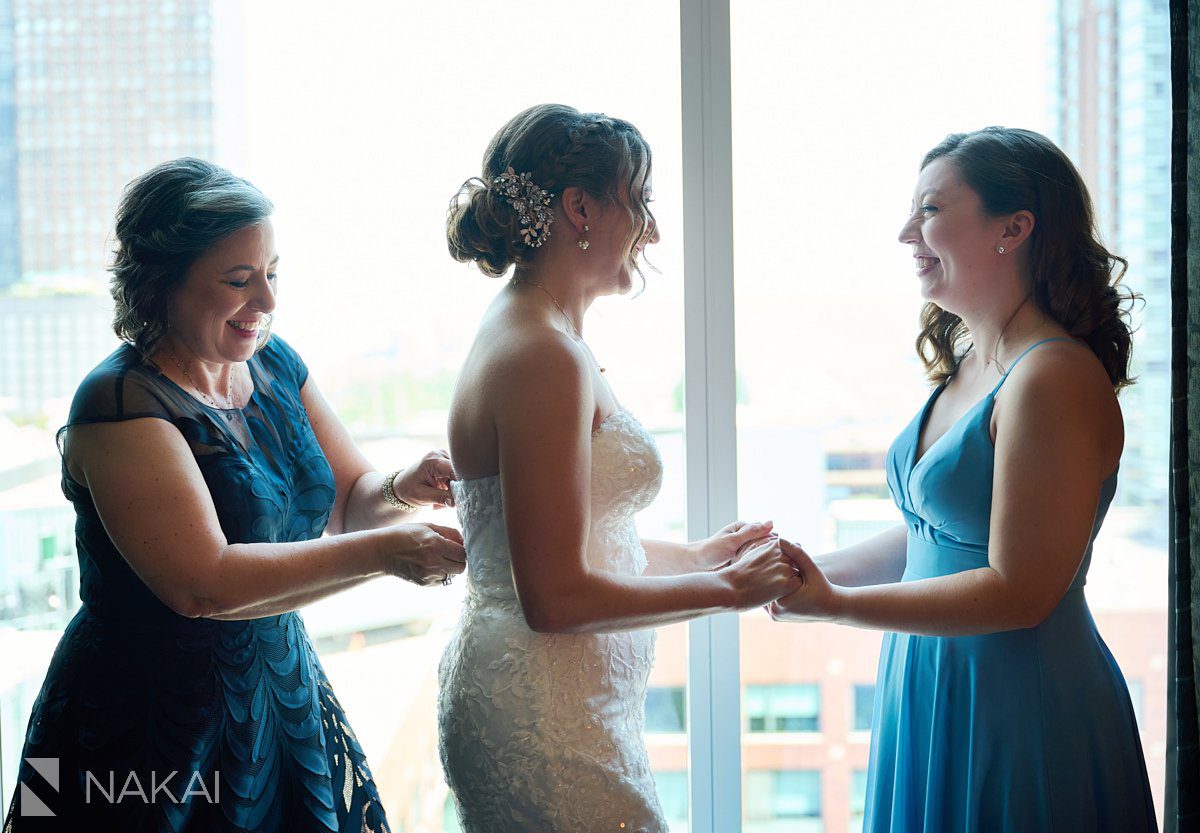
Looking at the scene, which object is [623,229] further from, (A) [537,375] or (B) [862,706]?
(B) [862,706]

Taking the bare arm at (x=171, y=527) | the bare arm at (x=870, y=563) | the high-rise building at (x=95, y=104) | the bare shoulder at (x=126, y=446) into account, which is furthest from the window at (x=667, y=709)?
the high-rise building at (x=95, y=104)

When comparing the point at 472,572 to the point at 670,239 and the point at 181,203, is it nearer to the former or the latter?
the point at 181,203

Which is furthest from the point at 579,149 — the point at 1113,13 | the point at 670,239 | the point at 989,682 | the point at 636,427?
the point at 1113,13

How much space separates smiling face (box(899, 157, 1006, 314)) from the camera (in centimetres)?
154

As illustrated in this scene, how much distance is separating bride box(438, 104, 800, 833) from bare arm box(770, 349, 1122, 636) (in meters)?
0.29

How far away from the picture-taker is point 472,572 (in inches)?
58.9

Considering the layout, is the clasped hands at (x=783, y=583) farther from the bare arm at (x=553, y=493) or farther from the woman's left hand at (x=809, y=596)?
the bare arm at (x=553, y=493)

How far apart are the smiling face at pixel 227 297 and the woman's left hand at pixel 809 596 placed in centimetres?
98

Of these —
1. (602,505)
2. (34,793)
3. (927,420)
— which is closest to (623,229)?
(602,505)

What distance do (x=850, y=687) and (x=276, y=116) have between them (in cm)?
181

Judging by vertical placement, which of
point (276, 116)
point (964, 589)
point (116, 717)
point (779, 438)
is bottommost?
point (116, 717)

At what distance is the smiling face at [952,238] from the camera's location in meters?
1.54

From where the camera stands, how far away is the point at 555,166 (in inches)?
57.2

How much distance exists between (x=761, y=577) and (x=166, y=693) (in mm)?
961
